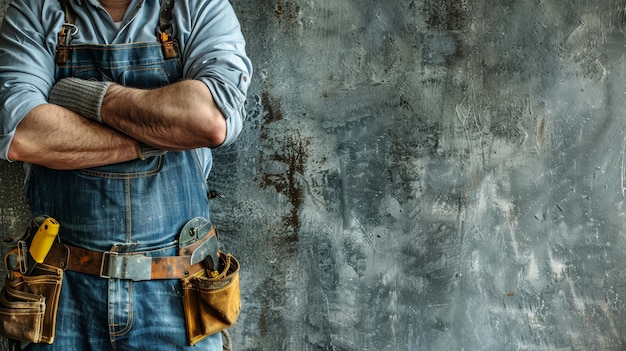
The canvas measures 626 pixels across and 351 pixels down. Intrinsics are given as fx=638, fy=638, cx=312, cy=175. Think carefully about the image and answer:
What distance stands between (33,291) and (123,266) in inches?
12.5

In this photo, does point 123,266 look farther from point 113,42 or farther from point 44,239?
point 113,42

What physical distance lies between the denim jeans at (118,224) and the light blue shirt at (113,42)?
0.23 ft

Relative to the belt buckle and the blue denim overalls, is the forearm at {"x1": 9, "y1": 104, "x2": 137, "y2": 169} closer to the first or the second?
the blue denim overalls

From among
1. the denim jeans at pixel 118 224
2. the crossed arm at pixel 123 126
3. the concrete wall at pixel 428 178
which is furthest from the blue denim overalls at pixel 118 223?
the concrete wall at pixel 428 178

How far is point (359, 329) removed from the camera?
2.65 m

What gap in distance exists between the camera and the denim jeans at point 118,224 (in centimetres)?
210

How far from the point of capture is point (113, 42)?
2.11m

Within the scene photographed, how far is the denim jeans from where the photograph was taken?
2102 millimetres

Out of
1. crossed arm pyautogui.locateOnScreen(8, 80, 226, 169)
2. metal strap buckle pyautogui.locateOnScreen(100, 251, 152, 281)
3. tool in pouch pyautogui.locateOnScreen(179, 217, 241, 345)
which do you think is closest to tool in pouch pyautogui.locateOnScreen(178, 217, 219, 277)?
tool in pouch pyautogui.locateOnScreen(179, 217, 241, 345)

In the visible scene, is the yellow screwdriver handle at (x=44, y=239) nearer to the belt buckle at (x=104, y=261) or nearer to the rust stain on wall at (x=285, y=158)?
the belt buckle at (x=104, y=261)

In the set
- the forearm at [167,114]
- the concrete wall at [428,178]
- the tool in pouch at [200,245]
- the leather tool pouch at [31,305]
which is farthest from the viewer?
the concrete wall at [428,178]

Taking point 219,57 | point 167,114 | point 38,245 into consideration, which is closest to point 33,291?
point 38,245

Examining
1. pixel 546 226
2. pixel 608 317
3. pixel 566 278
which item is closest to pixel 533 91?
pixel 546 226

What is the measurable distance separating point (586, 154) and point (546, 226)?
1.10 ft
